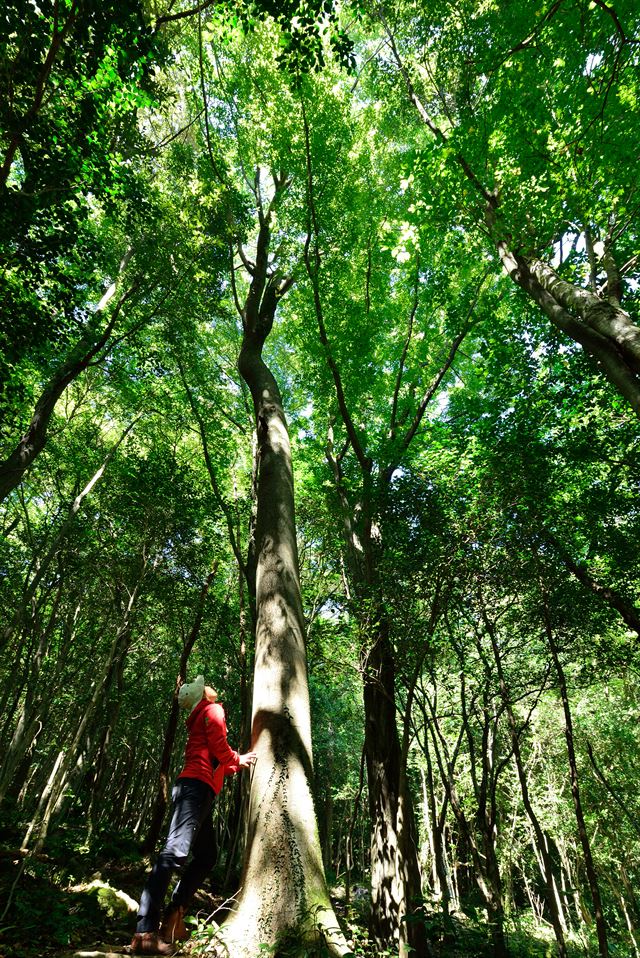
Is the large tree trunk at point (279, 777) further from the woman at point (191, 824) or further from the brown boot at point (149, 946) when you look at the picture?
the brown boot at point (149, 946)

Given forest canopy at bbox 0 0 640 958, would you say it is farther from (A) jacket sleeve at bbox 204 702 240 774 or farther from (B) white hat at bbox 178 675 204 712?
(B) white hat at bbox 178 675 204 712

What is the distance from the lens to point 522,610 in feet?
22.2

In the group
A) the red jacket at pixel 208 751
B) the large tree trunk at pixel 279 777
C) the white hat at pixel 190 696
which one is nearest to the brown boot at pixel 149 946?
the large tree trunk at pixel 279 777

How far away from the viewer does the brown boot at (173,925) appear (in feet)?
8.70

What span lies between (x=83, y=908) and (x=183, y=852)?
3986 mm

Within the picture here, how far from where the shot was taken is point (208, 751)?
10.2ft

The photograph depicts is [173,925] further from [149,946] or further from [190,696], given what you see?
[190,696]

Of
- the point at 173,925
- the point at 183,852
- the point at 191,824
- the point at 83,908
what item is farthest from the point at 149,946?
the point at 83,908

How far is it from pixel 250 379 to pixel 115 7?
3.13 meters

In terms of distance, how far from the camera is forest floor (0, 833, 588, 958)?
11.2 ft

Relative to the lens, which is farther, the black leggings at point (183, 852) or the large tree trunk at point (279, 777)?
the black leggings at point (183, 852)

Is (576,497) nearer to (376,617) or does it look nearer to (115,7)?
(376,617)

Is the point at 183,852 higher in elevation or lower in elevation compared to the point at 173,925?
higher

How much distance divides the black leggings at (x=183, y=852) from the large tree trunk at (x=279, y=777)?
0.50m
